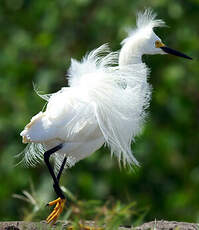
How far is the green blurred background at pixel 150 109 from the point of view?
5863 millimetres

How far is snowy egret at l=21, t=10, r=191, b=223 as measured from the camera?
343 cm

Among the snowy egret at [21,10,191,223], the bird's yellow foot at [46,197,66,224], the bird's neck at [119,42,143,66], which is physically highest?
the bird's neck at [119,42,143,66]

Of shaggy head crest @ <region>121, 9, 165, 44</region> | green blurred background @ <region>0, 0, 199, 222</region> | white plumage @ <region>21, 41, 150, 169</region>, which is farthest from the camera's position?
green blurred background @ <region>0, 0, 199, 222</region>

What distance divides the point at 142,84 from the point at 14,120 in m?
2.38

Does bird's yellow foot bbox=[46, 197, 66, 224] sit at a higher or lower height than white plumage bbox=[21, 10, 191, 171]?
lower

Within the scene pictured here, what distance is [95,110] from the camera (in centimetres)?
344

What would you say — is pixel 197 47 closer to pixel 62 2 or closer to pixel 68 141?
pixel 62 2

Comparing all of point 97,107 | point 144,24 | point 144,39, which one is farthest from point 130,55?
point 97,107

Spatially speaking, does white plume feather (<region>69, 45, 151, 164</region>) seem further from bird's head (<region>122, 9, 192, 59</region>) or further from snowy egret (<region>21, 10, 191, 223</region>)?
bird's head (<region>122, 9, 192, 59</region>)

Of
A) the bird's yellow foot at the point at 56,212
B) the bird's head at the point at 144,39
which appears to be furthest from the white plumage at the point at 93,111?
the bird's yellow foot at the point at 56,212

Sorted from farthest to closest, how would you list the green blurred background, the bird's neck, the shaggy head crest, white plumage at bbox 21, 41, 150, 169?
the green blurred background
the shaggy head crest
the bird's neck
white plumage at bbox 21, 41, 150, 169

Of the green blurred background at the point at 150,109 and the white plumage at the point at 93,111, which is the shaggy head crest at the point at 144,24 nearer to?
the white plumage at the point at 93,111

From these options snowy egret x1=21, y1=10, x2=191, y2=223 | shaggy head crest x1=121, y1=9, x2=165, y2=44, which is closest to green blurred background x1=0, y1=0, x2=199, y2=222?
shaggy head crest x1=121, y1=9, x2=165, y2=44

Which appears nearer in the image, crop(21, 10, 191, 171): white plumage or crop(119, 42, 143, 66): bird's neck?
crop(21, 10, 191, 171): white plumage
